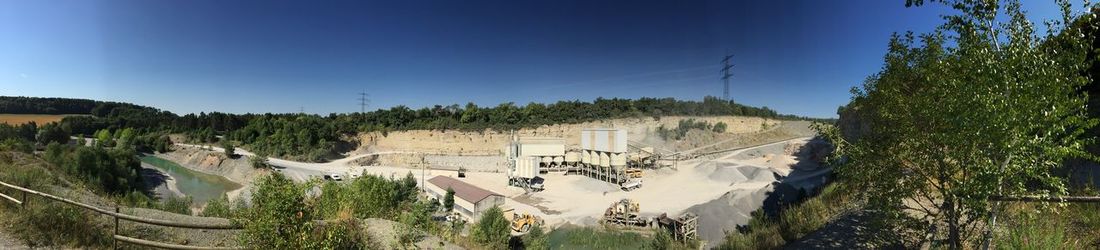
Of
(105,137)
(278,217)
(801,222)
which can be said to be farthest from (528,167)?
(105,137)

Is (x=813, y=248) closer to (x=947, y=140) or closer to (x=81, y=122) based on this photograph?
(x=947, y=140)

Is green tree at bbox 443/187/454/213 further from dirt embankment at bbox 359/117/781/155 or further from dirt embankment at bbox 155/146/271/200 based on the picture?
dirt embankment at bbox 359/117/781/155

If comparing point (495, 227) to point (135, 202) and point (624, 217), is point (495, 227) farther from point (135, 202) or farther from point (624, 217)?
point (135, 202)

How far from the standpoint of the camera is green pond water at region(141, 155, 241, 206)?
122 feet

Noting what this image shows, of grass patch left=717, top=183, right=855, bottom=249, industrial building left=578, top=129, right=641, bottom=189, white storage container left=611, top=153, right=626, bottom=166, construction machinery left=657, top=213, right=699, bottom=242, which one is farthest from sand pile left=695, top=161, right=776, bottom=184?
grass patch left=717, top=183, right=855, bottom=249

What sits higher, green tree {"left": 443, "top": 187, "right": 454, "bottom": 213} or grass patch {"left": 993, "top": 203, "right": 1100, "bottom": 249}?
grass patch {"left": 993, "top": 203, "right": 1100, "bottom": 249}

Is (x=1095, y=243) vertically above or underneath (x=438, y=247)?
above

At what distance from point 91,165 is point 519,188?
2801 centimetres

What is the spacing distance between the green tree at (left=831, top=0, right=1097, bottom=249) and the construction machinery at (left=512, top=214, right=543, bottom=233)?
16.3 m

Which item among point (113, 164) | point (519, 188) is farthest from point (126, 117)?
point (519, 188)

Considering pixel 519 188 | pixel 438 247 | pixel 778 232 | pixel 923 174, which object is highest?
pixel 923 174

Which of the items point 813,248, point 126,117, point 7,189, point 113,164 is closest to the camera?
point 7,189

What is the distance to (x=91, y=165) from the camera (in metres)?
26.9

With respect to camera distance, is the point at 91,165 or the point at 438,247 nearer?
the point at 438,247
